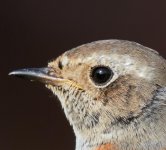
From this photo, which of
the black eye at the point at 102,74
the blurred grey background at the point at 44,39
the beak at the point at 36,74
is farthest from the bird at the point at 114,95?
the blurred grey background at the point at 44,39

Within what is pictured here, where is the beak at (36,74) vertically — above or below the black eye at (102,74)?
above

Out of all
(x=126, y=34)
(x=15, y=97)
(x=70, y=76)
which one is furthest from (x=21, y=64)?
(x=70, y=76)

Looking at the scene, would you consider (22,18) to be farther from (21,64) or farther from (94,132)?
(94,132)

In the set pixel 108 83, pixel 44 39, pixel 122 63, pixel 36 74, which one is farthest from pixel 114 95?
pixel 44 39

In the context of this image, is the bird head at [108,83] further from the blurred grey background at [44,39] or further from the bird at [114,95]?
the blurred grey background at [44,39]

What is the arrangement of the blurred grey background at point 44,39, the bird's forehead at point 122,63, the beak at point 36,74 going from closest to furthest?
the bird's forehead at point 122,63
the beak at point 36,74
the blurred grey background at point 44,39

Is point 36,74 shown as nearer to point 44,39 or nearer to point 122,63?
point 122,63

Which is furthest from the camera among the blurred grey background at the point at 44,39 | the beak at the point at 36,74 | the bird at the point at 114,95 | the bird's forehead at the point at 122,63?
the blurred grey background at the point at 44,39

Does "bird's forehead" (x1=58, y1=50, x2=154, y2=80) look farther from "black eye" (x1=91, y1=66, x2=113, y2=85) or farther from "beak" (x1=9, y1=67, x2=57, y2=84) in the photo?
"beak" (x1=9, y1=67, x2=57, y2=84)
